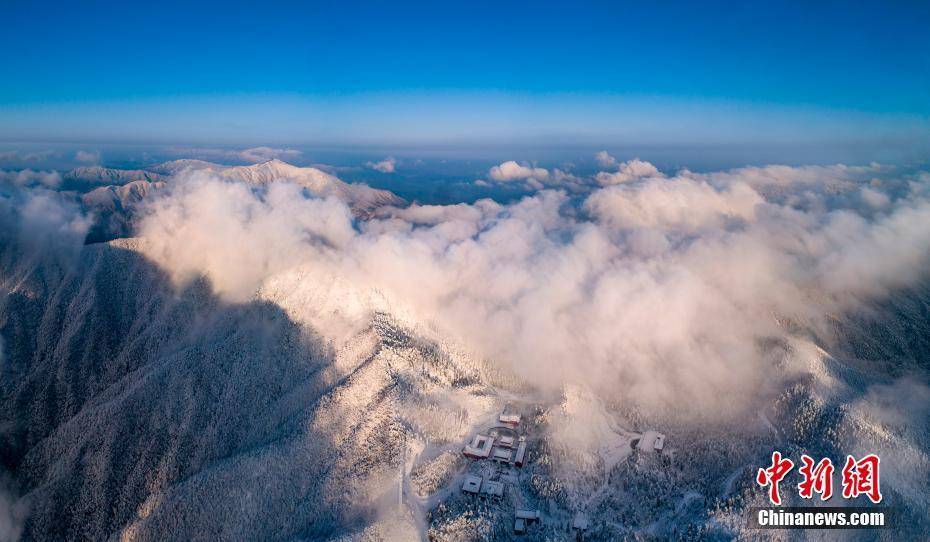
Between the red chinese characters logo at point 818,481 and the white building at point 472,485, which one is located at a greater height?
the red chinese characters logo at point 818,481

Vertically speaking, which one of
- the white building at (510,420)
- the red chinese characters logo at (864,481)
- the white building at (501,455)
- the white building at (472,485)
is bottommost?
the white building at (510,420)

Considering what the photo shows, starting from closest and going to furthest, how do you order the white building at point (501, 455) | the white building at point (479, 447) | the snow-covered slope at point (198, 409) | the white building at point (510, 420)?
the snow-covered slope at point (198, 409) → the white building at point (501, 455) → the white building at point (479, 447) → the white building at point (510, 420)

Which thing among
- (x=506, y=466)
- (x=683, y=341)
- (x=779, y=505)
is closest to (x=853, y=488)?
(x=779, y=505)

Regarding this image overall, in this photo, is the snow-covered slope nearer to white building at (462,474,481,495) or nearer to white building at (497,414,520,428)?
white building at (497,414,520,428)

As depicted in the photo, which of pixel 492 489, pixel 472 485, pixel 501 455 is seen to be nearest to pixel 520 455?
pixel 501 455

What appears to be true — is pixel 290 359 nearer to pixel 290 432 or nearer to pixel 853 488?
pixel 290 432

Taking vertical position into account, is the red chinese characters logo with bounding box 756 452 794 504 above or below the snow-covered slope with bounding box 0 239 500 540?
above

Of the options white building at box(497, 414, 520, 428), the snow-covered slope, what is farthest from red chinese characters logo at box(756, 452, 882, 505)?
the snow-covered slope

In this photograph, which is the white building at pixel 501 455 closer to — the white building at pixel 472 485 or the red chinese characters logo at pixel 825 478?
the white building at pixel 472 485

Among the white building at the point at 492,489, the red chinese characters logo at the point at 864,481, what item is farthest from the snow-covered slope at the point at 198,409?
the red chinese characters logo at the point at 864,481
